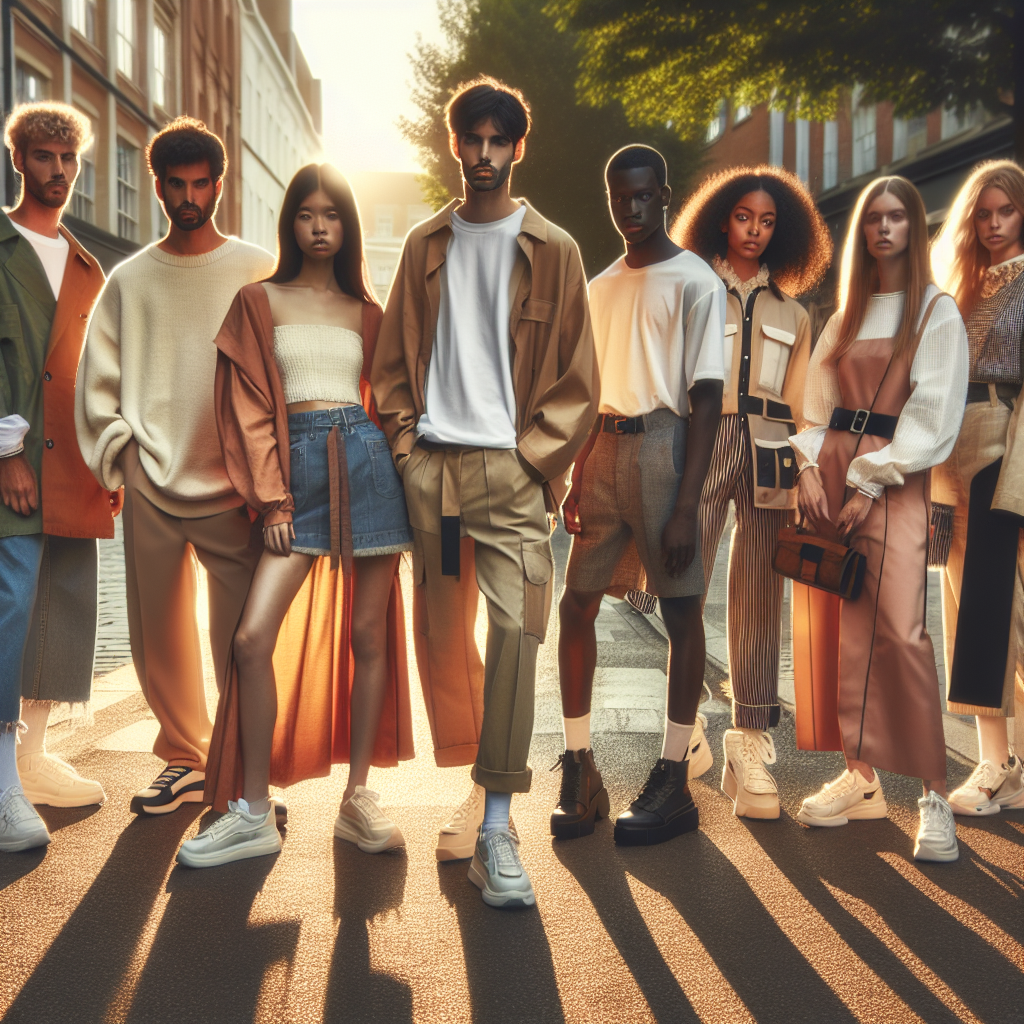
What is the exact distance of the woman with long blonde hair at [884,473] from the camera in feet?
12.5

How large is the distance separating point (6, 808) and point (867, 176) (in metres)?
22.1

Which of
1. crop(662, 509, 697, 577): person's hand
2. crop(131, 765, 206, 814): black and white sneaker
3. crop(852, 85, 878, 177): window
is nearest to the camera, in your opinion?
crop(662, 509, 697, 577): person's hand

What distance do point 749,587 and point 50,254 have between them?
274cm

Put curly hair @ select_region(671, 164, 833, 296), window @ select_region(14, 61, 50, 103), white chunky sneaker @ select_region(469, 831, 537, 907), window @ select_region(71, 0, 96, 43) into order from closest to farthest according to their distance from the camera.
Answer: white chunky sneaker @ select_region(469, 831, 537, 907) → curly hair @ select_region(671, 164, 833, 296) → window @ select_region(14, 61, 50, 103) → window @ select_region(71, 0, 96, 43)

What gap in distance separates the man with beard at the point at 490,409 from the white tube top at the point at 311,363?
5.1 inches

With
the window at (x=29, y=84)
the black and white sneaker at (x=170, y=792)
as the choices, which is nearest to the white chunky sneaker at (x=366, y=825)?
the black and white sneaker at (x=170, y=792)

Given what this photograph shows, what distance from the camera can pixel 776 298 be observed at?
4.32 metres

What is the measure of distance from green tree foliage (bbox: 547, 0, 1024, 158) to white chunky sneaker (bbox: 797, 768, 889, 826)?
8.81 m

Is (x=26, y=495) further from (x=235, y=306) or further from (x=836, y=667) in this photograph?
(x=836, y=667)

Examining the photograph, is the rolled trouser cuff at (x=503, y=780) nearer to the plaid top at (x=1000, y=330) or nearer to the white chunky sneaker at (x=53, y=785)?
the white chunky sneaker at (x=53, y=785)

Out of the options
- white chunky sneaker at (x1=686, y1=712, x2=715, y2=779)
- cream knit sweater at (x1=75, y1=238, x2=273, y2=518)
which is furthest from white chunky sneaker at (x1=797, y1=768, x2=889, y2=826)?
cream knit sweater at (x1=75, y1=238, x2=273, y2=518)

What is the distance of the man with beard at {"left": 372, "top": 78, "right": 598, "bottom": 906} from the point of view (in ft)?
11.5

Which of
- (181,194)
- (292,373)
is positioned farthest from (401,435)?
(181,194)

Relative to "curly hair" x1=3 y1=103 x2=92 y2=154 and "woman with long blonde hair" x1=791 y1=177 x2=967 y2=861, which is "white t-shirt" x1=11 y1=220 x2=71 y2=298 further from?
"woman with long blonde hair" x1=791 y1=177 x2=967 y2=861
